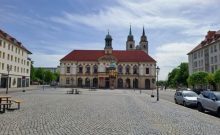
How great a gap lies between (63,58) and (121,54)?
22921mm

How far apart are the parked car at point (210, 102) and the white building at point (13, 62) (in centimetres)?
3942

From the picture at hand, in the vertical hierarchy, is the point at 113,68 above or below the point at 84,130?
→ above

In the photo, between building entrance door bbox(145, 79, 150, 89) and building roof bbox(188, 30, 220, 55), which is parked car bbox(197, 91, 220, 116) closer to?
building roof bbox(188, 30, 220, 55)

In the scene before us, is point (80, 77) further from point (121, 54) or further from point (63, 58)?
point (121, 54)

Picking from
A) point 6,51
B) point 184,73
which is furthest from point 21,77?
point 184,73

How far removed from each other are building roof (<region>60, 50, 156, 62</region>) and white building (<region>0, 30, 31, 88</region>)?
25.7 m

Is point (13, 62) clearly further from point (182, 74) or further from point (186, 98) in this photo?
point (182, 74)

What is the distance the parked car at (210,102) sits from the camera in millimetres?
16770

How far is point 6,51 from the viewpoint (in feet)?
190

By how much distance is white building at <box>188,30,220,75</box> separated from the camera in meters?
58.2

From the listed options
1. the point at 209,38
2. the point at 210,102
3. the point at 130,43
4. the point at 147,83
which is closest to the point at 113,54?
the point at 147,83

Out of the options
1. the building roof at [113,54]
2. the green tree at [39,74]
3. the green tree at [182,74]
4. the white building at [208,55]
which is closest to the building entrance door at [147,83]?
the building roof at [113,54]

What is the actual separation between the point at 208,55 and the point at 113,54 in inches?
1797

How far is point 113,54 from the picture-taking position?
4035 inches
